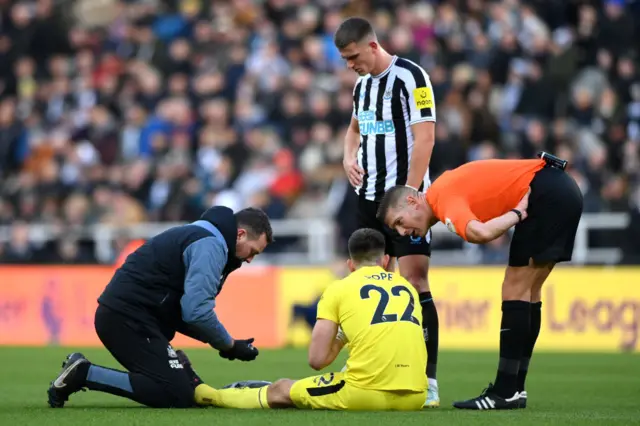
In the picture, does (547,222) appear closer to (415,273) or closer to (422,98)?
(415,273)

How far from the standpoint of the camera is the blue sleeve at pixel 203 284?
8000mm

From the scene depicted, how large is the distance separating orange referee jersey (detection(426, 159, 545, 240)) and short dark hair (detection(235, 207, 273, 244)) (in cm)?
108

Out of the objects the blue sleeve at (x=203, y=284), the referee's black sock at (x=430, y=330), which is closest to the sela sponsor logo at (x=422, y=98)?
the referee's black sock at (x=430, y=330)

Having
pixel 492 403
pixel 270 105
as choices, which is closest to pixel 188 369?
pixel 492 403

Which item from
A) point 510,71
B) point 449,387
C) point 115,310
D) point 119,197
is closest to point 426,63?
point 510,71

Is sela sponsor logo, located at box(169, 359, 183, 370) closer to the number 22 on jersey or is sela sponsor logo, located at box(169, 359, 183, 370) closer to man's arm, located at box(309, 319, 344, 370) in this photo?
man's arm, located at box(309, 319, 344, 370)

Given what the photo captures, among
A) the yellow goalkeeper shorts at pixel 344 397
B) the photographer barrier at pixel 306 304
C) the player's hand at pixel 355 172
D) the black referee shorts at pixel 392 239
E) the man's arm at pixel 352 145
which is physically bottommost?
the photographer barrier at pixel 306 304

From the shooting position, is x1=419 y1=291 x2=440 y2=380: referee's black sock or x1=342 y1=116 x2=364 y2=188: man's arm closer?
x1=419 y1=291 x2=440 y2=380: referee's black sock

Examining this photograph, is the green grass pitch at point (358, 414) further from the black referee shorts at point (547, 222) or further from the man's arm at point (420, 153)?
the man's arm at point (420, 153)

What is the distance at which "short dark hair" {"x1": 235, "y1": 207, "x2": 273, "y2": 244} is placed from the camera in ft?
27.0

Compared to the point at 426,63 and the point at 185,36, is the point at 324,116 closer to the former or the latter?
the point at 426,63

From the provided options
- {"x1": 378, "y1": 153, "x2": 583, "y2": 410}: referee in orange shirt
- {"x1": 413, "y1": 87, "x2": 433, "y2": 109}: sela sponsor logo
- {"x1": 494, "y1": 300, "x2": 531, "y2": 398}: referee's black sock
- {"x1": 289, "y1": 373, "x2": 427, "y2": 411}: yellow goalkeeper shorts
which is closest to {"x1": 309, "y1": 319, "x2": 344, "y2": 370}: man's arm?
{"x1": 289, "y1": 373, "x2": 427, "y2": 411}: yellow goalkeeper shorts

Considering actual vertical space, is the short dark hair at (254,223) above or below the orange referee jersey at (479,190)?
below

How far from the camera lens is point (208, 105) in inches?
812
